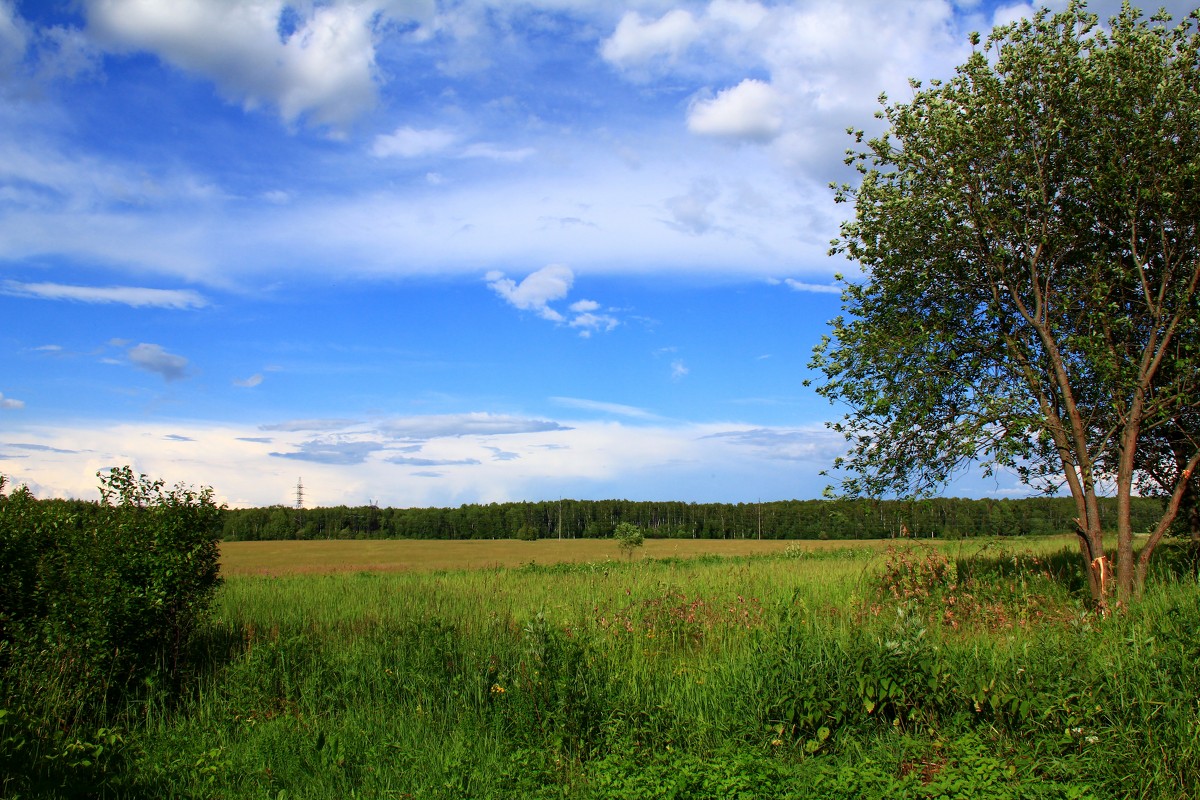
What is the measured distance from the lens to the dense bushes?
9288 millimetres

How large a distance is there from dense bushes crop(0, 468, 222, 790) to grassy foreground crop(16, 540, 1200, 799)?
2.03 feet

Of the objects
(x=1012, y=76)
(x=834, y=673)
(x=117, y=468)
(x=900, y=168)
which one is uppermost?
(x=1012, y=76)

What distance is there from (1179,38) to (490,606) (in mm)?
15983

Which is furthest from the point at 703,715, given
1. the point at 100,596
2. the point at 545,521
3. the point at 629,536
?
the point at 545,521

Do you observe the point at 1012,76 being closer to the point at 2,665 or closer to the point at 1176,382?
the point at 1176,382

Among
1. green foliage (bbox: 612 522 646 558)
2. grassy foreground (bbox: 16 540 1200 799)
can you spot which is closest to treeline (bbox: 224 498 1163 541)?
green foliage (bbox: 612 522 646 558)

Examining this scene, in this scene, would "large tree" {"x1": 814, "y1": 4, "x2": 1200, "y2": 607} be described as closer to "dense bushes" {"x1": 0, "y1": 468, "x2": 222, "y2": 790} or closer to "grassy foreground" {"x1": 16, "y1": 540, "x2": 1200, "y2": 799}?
"grassy foreground" {"x1": 16, "y1": 540, "x2": 1200, "y2": 799}

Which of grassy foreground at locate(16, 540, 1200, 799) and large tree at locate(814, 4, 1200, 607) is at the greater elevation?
large tree at locate(814, 4, 1200, 607)

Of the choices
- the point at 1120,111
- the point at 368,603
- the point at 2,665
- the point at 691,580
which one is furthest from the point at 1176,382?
the point at 2,665

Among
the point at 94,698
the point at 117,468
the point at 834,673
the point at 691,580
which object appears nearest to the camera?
the point at 834,673

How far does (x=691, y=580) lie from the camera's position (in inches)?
700

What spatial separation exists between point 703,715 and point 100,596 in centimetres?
807

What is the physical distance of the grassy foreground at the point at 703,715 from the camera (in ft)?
19.5

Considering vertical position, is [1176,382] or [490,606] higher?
[1176,382]
